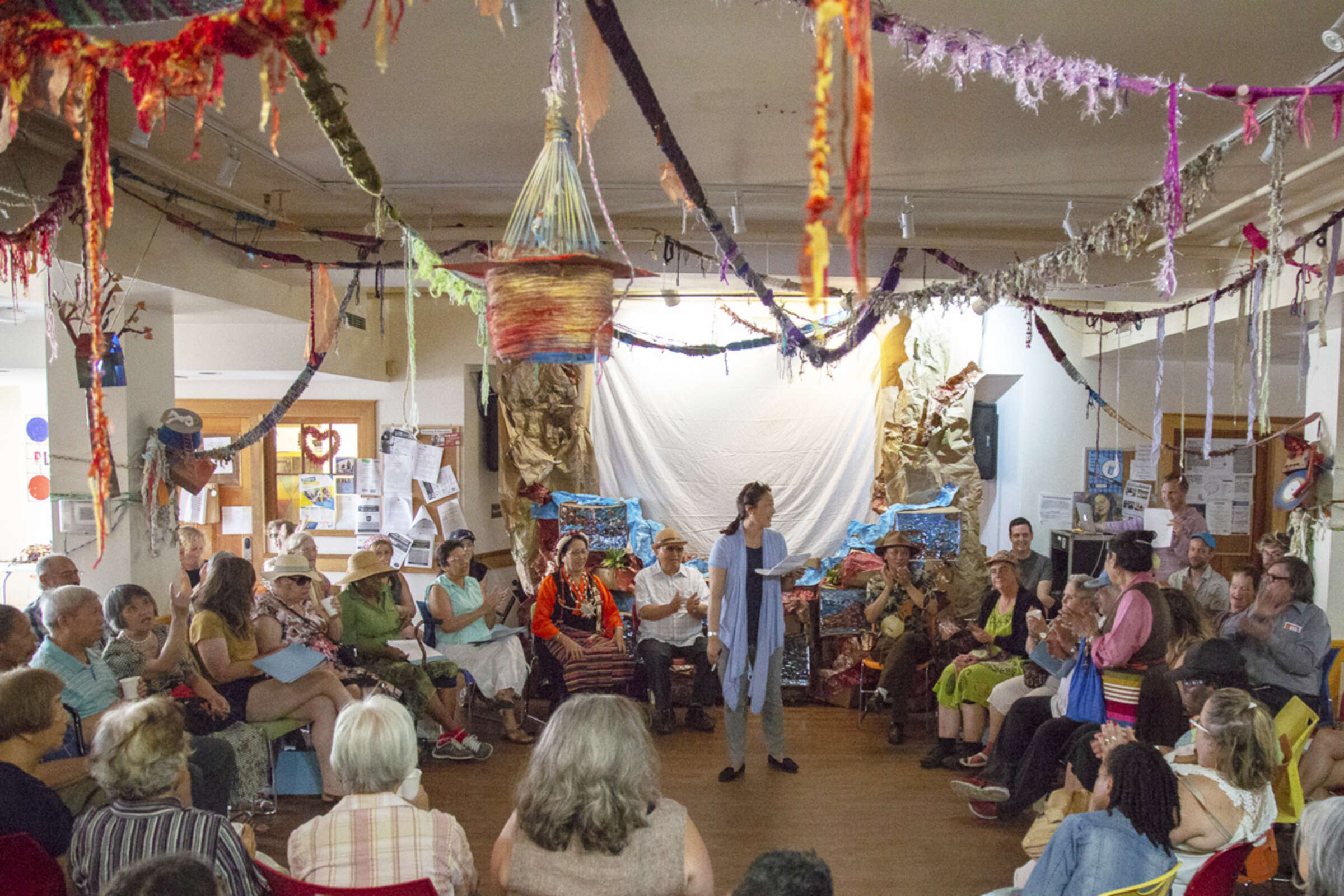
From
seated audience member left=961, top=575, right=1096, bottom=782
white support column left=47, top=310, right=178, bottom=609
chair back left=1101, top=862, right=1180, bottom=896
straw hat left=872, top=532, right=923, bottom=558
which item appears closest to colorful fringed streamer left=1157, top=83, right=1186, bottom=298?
seated audience member left=961, top=575, right=1096, bottom=782

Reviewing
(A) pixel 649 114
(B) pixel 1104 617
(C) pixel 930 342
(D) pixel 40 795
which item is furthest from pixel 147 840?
(C) pixel 930 342

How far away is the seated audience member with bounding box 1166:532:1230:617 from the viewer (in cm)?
517

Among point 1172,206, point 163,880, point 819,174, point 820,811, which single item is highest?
point 1172,206

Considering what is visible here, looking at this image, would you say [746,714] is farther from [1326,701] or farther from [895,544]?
[1326,701]

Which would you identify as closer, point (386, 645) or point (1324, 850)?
point (1324, 850)

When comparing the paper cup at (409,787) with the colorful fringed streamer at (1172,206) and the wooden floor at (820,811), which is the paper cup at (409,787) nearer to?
the wooden floor at (820,811)

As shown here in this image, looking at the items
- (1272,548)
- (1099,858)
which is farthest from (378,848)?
(1272,548)

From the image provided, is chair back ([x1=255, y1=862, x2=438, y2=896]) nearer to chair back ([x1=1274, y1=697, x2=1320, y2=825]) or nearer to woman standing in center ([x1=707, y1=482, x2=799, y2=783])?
woman standing in center ([x1=707, y1=482, x2=799, y2=783])

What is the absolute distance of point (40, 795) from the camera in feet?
7.46

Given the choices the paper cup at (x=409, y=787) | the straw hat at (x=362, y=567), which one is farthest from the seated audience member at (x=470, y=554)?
the paper cup at (x=409, y=787)

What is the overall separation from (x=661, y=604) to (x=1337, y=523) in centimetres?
384

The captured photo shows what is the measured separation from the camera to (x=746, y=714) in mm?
4352

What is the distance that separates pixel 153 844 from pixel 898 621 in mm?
4396

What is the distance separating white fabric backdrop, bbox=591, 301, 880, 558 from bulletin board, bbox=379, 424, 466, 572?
1.10 meters
